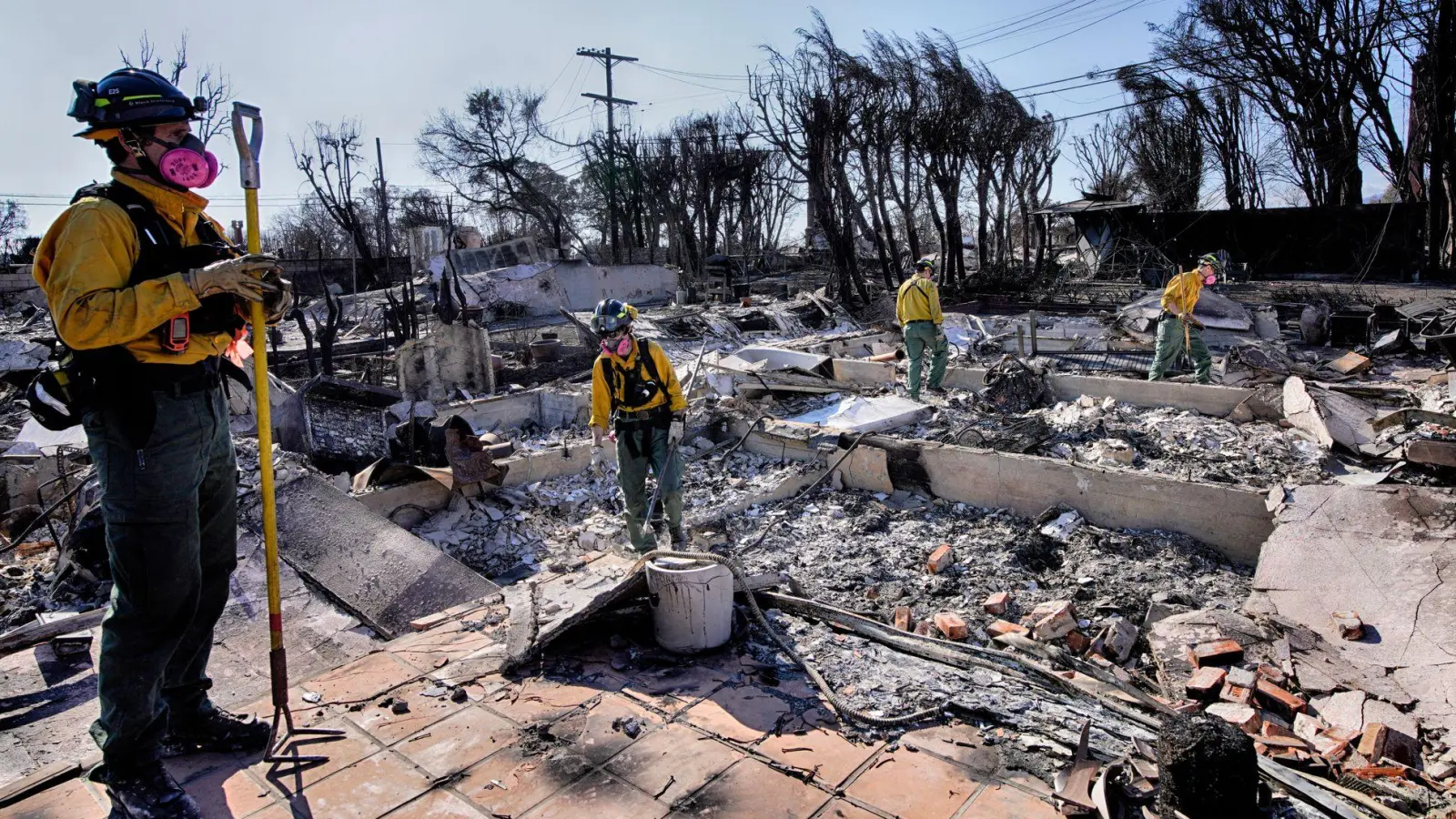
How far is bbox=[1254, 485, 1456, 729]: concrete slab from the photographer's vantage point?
3.79m

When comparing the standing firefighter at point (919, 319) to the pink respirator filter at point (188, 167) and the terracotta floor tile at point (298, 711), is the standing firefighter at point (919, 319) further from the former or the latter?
the pink respirator filter at point (188, 167)

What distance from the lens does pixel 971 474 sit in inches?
263

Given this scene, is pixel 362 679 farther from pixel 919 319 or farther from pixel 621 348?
pixel 919 319

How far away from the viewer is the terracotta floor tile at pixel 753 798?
2.37m

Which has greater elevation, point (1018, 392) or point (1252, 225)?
point (1252, 225)

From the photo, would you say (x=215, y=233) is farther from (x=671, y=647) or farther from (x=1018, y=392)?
(x=1018, y=392)

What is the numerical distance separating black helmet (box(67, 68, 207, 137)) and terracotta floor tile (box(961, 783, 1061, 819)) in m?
2.92

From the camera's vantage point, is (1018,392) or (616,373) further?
(1018,392)

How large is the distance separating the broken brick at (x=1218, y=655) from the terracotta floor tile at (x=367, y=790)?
3.40 m

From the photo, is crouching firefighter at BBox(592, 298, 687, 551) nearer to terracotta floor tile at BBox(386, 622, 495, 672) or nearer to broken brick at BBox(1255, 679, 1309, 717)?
terracotta floor tile at BBox(386, 622, 495, 672)

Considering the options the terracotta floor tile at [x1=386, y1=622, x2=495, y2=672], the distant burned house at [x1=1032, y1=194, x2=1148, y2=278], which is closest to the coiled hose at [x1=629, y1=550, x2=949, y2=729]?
the terracotta floor tile at [x1=386, y1=622, x2=495, y2=672]

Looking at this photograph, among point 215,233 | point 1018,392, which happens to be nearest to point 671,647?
point 215,233

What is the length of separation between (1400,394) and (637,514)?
823 centimetres

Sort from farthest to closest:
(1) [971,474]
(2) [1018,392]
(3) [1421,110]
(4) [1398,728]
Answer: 1. (3) [1421,110]
2. (2) [1018,392]
3. (1) [971,474]
4. (4) [1398,728]
